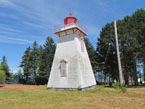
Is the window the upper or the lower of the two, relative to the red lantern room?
lower

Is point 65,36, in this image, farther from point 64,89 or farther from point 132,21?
point 132,21

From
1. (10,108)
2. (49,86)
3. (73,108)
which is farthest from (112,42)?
(10,108)

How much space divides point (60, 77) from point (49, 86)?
240 centimetres

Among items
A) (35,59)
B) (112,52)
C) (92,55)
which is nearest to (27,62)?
(35,59)

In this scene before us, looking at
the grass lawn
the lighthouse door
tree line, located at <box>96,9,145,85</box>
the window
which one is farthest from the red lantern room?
tree line, located at <box>96,9,145,85</box>

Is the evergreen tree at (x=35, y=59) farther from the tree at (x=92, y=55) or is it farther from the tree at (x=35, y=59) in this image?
the tree at (x=92, y=55)

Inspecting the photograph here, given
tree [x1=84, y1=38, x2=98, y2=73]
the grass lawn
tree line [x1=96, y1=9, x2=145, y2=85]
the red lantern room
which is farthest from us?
tree [x1=84, y1=38, x2=98, y2=73]

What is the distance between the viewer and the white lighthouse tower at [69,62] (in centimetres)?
1405

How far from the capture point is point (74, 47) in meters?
15.4

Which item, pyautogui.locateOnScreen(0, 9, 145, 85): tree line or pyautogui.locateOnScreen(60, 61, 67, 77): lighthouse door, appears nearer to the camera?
pyautogui.locateOnScreen(60, 61, 67, 77): lighthouse door

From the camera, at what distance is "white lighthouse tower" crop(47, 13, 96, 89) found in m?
14.0

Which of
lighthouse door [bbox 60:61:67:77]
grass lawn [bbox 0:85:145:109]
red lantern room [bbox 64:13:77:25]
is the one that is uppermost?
red lantern room [bbox 64:13:77:25]

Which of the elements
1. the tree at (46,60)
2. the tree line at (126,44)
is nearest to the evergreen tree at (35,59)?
the tree at (46,60)

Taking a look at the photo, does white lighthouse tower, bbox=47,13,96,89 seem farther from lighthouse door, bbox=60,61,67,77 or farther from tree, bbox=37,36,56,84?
tree, bbox=37,36,56,84
